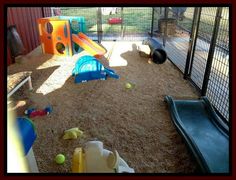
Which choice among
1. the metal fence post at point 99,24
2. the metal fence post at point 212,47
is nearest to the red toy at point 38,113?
the metal fence post at point 212,47

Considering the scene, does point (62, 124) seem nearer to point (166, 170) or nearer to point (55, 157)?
point (55, 157)

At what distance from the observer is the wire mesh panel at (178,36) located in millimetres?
4535

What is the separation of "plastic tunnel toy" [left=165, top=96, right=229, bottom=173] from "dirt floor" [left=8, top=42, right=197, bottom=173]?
100 mm

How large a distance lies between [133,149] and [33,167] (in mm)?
804

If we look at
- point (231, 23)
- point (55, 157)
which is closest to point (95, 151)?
point (55, 157)

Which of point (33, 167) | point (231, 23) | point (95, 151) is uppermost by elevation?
point (231, 23)

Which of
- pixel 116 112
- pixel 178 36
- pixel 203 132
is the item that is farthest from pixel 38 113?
pixel 178 36

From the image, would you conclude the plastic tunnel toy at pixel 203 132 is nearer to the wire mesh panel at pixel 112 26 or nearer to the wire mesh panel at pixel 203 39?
the wire mesh panel at pixel 203 39

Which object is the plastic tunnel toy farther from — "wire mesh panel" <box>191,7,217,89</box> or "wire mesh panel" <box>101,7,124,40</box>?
"wire mesh panel" <box>101,7,124,40</box>

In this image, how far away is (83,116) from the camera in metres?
2.56

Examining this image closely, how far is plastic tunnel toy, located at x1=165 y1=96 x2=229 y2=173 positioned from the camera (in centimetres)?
176

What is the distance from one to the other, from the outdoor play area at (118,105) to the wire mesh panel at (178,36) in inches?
2.8

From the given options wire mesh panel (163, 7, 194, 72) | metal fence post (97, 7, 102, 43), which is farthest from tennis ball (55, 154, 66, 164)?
metal fence post (97, 7, 102, 43)

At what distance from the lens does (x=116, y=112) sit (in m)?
2.63
